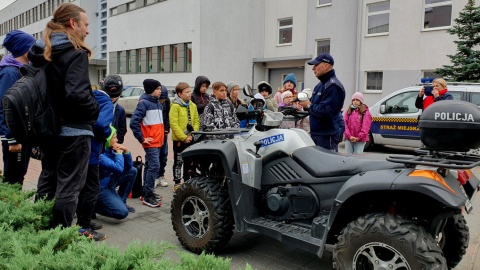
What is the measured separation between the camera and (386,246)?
2809 millimetres

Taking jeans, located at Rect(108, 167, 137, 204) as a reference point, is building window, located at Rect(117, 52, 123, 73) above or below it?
above

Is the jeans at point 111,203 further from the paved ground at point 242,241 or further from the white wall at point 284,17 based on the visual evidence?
the white wall at point 284,17

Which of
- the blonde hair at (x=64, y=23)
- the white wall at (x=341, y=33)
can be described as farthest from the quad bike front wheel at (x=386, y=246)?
the white wall at (x=341, y=33)

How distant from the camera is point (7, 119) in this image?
3.19 metres

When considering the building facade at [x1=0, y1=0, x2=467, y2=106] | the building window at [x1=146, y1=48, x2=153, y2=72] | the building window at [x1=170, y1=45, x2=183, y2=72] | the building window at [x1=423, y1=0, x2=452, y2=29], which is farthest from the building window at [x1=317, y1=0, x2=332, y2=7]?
the building window at [x1=146, y1=48, x2=153, y2=72]

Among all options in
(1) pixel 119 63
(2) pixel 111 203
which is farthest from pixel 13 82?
(1) pixel 119 63

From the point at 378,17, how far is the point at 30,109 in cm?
1900

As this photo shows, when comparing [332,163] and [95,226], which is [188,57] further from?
[332,163]

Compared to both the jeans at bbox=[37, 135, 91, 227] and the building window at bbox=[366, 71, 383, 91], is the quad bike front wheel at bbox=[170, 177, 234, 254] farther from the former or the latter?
the building window at bbox=[366, 71, 383, 91]

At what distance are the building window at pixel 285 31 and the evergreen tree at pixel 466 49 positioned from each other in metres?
11.0

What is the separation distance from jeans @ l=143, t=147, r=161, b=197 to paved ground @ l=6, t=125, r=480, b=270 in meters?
0.25

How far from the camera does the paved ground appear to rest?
3898 millimetres

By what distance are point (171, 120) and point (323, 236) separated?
377 cm

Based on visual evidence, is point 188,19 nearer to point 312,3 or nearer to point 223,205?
point 312,3
